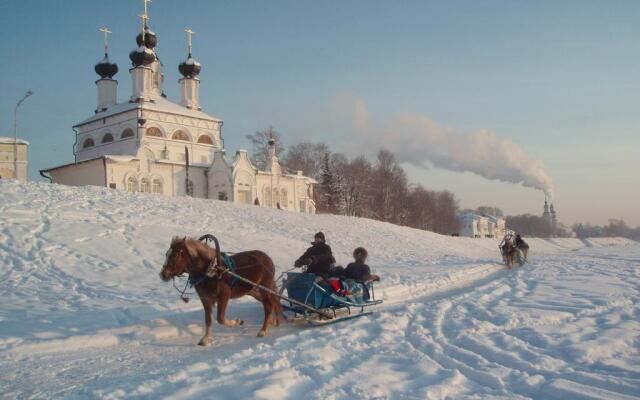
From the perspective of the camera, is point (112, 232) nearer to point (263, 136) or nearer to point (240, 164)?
point (240, 164)

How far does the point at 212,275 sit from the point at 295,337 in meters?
1.62

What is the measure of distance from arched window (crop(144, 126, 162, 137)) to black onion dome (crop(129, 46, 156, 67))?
727 cm

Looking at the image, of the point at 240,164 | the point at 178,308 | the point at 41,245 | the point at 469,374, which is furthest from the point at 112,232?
the point at 240,164

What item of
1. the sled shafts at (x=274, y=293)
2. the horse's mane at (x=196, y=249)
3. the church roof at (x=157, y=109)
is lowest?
the sled shafts at (x=274, y=293)

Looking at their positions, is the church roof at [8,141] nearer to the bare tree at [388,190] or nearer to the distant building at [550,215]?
the bare tree at [388,190]

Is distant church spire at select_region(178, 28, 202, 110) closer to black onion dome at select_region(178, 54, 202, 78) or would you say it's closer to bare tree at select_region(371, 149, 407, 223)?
black onion dome at select_region(178, 54, 202, 78)

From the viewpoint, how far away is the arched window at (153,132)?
47469 millimetres

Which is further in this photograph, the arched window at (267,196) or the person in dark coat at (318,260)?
the arched window at (267,196)

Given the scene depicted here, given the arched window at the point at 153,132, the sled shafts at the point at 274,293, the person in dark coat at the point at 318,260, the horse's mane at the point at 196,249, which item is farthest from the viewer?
the arched window at the point at 153,132

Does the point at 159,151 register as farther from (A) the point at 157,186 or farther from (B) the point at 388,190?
(B) the point at 388,190

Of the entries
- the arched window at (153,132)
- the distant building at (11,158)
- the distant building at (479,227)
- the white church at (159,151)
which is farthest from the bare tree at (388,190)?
the distant building at (479,227)

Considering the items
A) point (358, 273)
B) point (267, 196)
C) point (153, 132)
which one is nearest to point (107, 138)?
point (153, 132)

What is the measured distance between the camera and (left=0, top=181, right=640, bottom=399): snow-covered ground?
577cm

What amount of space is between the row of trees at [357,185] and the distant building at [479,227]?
128 ft
